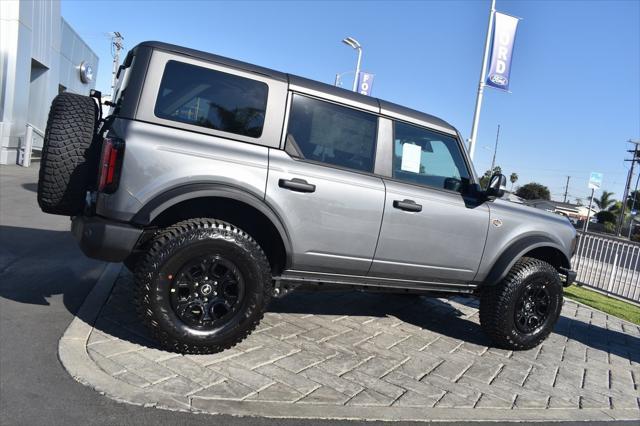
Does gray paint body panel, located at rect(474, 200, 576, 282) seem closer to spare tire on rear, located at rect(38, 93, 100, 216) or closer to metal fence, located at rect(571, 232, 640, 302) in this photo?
spare tire on rear, located at rect(38, 93, 100, 216)

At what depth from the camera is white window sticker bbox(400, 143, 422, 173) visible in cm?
454

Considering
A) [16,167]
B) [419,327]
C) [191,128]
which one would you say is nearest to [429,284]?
[419,327]

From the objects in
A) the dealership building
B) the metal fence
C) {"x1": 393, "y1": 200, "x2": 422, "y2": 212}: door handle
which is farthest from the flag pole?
the dealership building

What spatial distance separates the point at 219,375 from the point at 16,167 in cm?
1560

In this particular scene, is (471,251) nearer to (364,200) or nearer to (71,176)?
(364,200)

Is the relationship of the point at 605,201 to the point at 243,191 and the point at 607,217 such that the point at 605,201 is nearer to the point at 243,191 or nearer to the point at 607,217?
the point at 607,217

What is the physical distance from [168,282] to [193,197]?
626 mm

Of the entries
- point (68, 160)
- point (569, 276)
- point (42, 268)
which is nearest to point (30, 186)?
point (42, 268)

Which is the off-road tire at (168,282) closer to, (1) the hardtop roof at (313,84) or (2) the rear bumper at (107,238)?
(2) the rear bumper at (107,238)

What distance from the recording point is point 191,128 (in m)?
3.67

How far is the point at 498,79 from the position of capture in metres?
12.3

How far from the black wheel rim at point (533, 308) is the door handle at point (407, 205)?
1.52m

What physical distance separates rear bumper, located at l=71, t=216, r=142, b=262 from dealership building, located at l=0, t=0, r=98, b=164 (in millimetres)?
14925

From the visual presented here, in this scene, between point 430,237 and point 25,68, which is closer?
point 430,237
